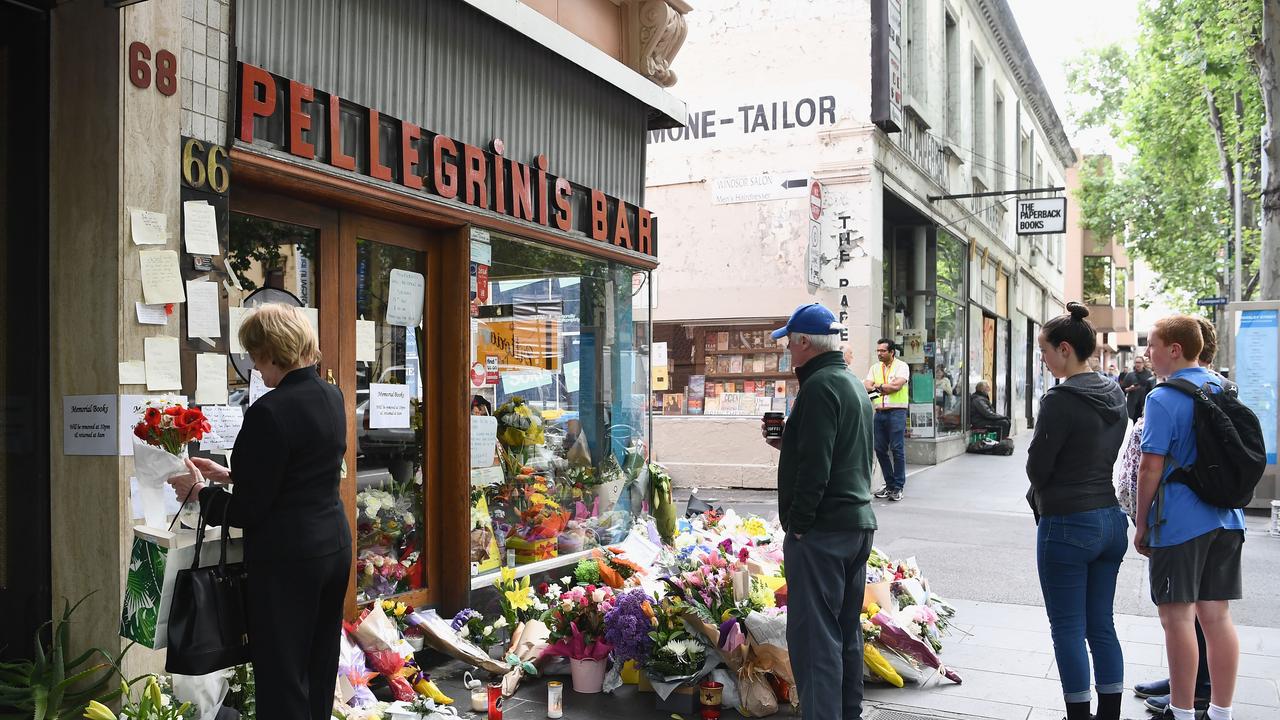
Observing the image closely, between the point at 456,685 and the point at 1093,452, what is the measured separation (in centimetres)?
334

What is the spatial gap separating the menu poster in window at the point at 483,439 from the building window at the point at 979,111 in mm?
16951

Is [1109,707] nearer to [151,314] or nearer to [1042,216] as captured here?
[151,314]

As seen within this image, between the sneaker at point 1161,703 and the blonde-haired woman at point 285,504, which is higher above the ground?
the blonde-haired woman at point 285,504

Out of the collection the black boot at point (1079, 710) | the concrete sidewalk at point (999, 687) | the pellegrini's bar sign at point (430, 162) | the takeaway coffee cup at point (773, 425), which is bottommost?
the concrete sidewalk at point (999, 687)

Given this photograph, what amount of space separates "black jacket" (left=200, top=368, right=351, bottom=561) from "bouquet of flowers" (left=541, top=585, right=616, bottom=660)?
2.24 meters

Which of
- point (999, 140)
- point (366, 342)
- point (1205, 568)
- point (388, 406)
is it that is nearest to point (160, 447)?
point (366, 342)

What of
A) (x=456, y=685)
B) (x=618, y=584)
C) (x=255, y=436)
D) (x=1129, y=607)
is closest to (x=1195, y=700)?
(x=1129, y=607)

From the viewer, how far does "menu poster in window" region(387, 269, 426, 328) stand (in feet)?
18.3

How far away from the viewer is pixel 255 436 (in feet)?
10.3

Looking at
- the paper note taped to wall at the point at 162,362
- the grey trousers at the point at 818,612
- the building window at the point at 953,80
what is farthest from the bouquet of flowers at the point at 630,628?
the building window at the point at 953,80

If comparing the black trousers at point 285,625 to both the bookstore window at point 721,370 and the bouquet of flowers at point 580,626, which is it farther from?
the bookstore window at point 721,370

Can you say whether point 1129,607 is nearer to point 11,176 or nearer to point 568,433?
point 568,433

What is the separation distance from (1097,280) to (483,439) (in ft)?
171

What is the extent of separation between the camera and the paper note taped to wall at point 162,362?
12.4ft
